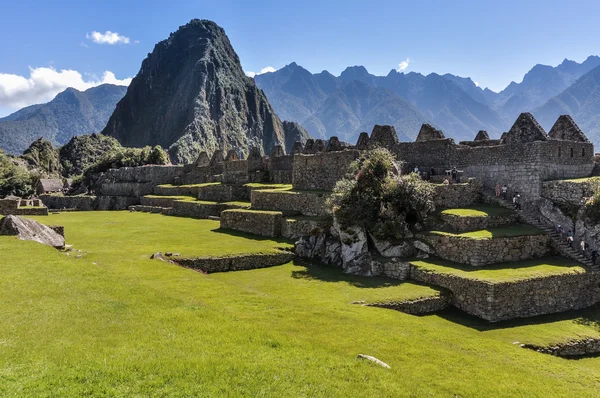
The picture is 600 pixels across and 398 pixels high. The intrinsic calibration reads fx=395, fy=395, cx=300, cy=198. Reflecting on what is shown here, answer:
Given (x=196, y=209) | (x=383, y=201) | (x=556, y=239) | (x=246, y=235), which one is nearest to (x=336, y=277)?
(x=383, y=201)

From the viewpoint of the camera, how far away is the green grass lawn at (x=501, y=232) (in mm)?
18516

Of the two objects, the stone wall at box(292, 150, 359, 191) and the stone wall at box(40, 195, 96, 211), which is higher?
the stone wall at box(292, 150, 359, 191)

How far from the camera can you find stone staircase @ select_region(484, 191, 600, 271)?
18.0 meters

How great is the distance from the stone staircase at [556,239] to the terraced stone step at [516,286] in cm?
48

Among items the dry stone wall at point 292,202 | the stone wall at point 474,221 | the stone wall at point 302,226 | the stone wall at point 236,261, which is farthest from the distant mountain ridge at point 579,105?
the stone wall at point 236,261

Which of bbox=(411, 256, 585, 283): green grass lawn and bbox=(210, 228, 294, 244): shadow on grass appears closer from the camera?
bbox=(411, 256, 585, 283): green grass lawn

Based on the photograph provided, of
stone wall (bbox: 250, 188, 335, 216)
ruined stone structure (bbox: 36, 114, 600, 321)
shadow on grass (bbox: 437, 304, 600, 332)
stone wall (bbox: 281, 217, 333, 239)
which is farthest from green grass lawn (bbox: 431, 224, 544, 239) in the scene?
stone wall (bbox: 250, 188, 335, 216)

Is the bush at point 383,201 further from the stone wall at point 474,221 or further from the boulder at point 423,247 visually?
the stone wall at point 474,221

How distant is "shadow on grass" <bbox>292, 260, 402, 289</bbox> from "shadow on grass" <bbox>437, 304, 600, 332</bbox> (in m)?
2.79

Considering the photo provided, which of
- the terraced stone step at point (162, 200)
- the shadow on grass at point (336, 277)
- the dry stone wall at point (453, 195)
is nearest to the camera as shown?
the shadow on grass at point (336, 277)

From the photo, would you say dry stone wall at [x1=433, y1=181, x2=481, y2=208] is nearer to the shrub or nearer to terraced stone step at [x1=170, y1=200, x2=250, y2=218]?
terraced stone step at [x1=170, y1=200, x2=250, y2=218]

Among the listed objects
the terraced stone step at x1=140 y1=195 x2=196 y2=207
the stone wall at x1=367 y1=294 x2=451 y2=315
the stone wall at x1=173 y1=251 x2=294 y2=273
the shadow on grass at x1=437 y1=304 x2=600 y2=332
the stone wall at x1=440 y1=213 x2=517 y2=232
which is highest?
the stone wall at x1=440 y1=213 x2=517 y2=232

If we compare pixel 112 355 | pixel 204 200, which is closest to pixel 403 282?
pixel 112 355

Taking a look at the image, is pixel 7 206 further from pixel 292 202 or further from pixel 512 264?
pixel 512 264
